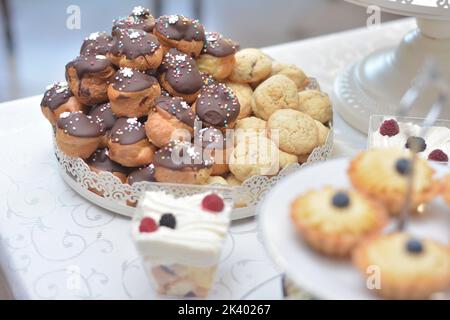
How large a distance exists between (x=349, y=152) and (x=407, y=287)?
0.75 m

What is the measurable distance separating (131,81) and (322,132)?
412 mm

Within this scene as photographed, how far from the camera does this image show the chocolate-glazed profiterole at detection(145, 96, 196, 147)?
118 centimetres

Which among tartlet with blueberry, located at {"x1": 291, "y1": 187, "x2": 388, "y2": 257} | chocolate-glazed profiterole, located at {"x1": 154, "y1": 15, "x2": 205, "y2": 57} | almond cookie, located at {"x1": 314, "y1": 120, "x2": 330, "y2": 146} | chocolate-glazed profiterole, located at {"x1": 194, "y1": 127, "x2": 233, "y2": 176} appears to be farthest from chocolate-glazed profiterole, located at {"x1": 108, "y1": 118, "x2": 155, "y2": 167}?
tartlet with blueberry, located at {"x1": 291, "y1": 187, "x2": 388, "y2": 257}

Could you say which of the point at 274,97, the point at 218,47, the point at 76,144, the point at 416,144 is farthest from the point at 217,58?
the point at 416,144

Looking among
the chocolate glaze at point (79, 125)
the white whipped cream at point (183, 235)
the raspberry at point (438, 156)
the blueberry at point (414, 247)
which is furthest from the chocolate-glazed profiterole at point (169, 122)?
the blueberry at point (414, 247)

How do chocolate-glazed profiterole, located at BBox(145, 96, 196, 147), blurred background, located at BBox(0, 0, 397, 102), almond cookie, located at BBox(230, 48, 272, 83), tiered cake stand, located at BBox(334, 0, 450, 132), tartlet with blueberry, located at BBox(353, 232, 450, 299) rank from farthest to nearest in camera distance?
blurred background, located at BBox(0, 0, 397, 102), tiered cake stand, located at BBox(334, 0, 450, 132), almond cookie, located at BBox(230, 48, 272, 83), chocolate-glazed profiterole, located at BBox(145, 96, 196, 147), tartlet with blueberry, located at BBox(353, 232, 450, 299)

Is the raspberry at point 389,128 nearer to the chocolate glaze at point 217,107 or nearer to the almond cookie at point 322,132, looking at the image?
the almond cookie at point 322,132

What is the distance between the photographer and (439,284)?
73 centimetres

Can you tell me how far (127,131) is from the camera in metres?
1.20

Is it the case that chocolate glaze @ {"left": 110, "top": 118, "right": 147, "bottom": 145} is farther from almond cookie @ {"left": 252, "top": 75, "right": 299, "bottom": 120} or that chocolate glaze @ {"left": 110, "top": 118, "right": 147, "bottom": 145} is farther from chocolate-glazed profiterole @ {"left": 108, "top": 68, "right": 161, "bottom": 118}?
almond cookie @ {"left": 252, "top": 75, "right": 299, "bottom": 120}

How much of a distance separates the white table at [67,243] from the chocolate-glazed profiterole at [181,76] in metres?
0.28

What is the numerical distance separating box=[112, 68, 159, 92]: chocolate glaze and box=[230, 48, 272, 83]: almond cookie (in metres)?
0.24

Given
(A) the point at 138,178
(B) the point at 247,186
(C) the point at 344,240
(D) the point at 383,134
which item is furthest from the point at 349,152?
(C) the point at 344,240

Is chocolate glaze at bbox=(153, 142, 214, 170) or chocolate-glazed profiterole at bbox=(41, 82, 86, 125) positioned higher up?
chocolate-glazed profiterole at bbox=(41, 82, 86, 125)
